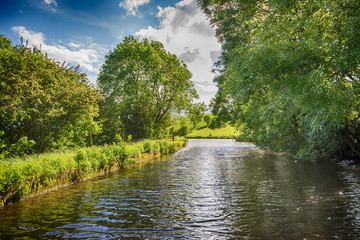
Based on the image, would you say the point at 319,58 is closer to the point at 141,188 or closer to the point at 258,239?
the point at 258,239

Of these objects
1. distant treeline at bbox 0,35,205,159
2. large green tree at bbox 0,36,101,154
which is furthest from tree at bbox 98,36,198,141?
large green tree at bbox 0,36,101,154

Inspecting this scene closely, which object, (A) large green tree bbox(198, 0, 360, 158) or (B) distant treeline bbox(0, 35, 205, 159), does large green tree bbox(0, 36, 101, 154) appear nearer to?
(B) distant treeline bbox(0, 35, 205, 159)

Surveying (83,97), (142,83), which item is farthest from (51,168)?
(142,83)

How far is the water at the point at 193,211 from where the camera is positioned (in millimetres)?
6184

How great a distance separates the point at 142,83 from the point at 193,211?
31610 mm

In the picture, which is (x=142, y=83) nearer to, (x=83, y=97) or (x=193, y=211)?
(x=83, y=97)

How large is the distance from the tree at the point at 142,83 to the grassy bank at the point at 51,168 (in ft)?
51.5

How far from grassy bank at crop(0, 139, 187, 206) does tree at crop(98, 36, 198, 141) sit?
15688mm

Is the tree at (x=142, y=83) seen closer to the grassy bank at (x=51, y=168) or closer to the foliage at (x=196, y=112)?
the foliage at (x=196, y=112)

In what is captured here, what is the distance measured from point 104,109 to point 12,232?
78.7ft

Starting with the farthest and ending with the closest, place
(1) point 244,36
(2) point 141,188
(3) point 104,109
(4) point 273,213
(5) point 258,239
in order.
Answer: (3) point 104,109 → (1) point 244,36 → (2) point 141,188 → (4) point 273,213 → (5) point 258,239

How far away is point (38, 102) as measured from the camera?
15.3m

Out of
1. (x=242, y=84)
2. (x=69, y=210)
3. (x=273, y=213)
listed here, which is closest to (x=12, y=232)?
(x=69, y=210)

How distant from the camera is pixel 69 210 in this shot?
27.2 ft
